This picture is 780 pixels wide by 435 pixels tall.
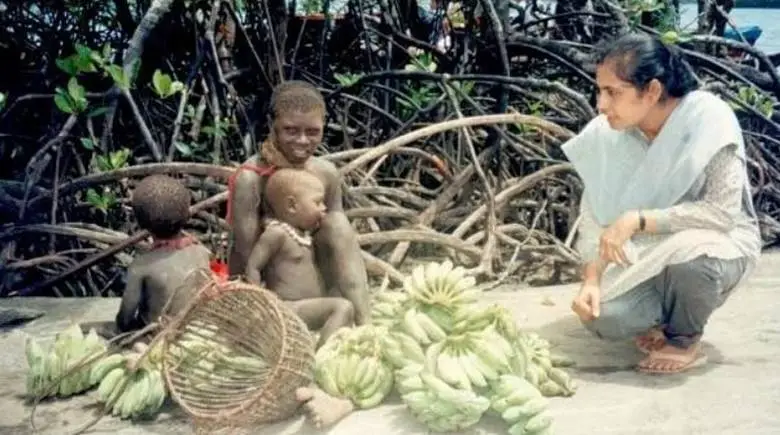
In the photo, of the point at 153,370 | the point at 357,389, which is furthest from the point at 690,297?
the point at 153,370

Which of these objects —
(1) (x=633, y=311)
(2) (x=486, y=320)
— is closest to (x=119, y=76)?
(2) (x=486, y=320)

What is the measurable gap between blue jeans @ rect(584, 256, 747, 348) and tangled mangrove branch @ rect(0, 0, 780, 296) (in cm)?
107

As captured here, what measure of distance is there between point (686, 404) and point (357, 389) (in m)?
0.90

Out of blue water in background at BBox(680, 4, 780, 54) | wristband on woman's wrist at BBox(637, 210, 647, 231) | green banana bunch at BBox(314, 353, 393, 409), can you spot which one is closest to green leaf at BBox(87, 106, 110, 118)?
green banana bunch at BBox(314, 353, 393, 409)

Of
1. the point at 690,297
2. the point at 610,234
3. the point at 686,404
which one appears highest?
the point at 610,234

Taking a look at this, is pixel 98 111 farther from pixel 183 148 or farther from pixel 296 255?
pixel 296 255

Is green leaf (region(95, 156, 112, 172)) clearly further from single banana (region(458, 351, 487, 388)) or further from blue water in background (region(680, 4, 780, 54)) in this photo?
blue water in background (region(680, 4, 780, 54))

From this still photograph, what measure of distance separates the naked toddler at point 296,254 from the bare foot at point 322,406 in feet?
1.15

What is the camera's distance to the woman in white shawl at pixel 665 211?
2717 mm

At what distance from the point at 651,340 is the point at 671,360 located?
0.55 feet

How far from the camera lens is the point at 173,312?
298cm

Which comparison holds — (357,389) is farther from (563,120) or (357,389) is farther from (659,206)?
(563,120)

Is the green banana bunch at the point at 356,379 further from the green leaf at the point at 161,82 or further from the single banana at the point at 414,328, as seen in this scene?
the green leaf at the point at 161,82

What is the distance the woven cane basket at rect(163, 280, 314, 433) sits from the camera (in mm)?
2438
